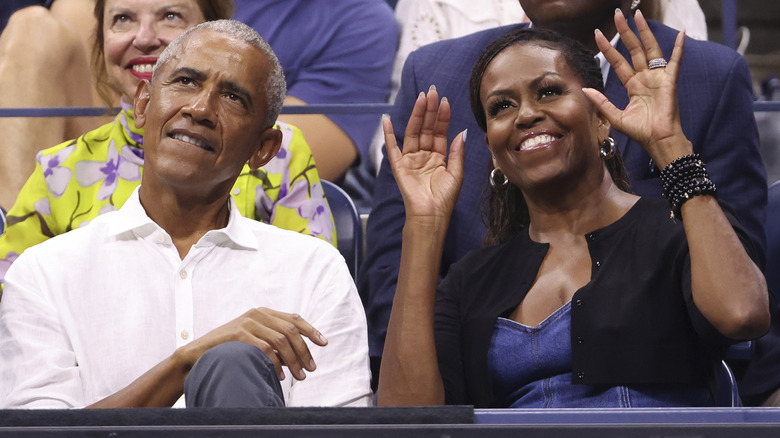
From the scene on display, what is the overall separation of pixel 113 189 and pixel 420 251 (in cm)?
70

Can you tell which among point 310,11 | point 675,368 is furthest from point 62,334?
point 310,11

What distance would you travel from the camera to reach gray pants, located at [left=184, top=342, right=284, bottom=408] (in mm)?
1130

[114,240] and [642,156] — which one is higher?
[642,156]

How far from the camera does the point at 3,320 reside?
4.92ft

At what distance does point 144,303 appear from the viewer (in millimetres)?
1549

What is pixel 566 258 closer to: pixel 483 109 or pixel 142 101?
pixel 483 109

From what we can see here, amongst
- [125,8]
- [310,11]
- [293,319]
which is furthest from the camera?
[310,11]

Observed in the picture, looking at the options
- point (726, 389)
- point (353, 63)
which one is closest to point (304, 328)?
point (726, 389)

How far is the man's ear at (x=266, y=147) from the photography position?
176 cm

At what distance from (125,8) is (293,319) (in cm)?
111

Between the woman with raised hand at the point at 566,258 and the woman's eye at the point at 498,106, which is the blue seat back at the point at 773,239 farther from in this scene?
the woman's eye at the point at 498,106

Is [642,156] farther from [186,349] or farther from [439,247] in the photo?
[186,349]

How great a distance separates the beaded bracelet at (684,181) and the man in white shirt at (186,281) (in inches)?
19.0

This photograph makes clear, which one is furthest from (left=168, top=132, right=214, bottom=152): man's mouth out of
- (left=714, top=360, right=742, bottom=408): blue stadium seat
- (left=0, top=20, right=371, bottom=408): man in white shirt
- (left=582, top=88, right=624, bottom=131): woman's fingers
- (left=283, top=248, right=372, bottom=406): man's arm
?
(left=714, top=360, right=742, bottom=408): blue stadium seat
